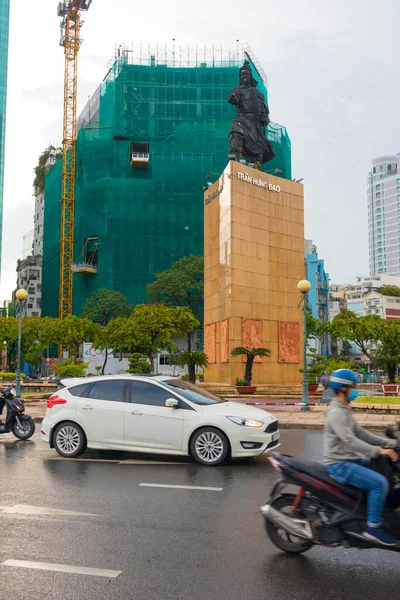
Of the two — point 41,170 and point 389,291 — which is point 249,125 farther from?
point 389,291

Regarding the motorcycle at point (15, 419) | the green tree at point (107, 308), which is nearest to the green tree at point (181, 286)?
the green tree at point (107, 308)

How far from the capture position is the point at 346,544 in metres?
5.07

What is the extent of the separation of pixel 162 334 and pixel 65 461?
2855 centimetres

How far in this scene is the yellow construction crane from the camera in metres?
82.6

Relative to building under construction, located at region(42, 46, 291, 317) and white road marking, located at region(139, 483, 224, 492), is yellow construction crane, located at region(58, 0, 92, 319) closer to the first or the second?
building under construction, located at region(42, 46, 291, 317)

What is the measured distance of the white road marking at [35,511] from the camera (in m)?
6.86

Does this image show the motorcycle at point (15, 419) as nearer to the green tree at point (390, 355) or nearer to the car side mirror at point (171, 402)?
the car side mirror at point (171, 402)

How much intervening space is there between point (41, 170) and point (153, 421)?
109 metres

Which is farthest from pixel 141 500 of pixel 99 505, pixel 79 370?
pixel 79 370

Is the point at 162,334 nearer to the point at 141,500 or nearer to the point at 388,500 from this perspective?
the point at 141,500

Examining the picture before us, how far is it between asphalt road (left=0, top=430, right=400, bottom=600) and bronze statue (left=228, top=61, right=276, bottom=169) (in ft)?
94.7

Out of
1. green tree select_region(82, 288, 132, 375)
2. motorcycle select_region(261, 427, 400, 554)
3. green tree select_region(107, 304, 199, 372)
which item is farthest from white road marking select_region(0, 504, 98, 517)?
green tree select_region(82, 288, 132, 375)

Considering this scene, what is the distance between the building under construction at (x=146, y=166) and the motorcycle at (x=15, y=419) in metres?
58.3

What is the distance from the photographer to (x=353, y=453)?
206 inches
